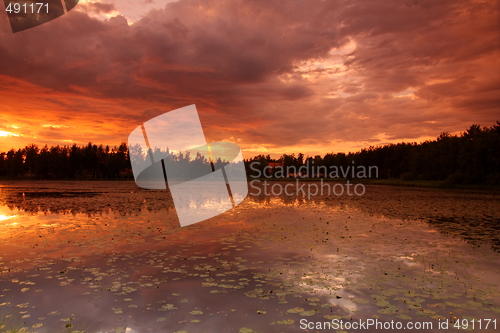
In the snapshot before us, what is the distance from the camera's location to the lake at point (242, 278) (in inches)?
223

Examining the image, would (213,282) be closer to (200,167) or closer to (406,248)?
(406,248)

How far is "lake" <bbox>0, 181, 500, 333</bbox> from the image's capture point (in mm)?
5676

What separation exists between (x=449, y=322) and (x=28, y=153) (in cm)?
16574

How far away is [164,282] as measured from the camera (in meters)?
7.45

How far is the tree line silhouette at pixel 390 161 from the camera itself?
61531 mm

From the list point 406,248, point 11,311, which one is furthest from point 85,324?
point 406,248

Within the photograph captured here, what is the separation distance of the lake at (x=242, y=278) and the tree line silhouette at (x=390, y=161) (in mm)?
57930

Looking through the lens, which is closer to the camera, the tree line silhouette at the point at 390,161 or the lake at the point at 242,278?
the lake at the point at 242,278

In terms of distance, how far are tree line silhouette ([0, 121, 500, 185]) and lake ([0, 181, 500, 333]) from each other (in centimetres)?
5793

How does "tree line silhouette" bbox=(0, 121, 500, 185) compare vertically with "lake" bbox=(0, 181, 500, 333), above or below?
above

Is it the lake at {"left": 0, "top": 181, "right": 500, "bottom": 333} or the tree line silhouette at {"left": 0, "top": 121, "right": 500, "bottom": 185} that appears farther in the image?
the tree line silhouette at {"left": 0, "top": 121, "right": 500, "bottom": 185}

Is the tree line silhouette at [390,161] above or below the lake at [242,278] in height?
above

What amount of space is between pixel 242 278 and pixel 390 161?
10769 cm

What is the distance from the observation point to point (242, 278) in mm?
7824
